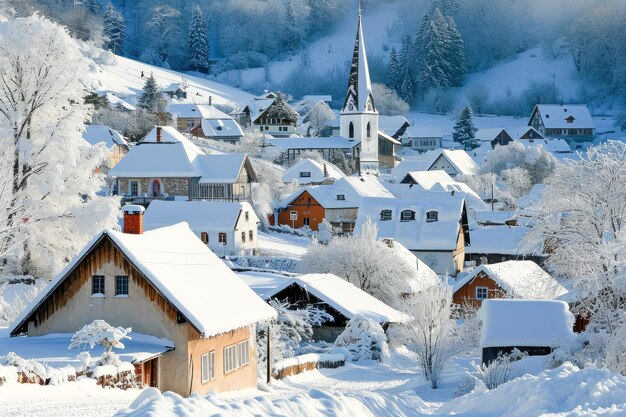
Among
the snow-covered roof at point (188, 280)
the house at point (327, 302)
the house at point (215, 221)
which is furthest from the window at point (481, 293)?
the snow-covered roof at point (188, 280)

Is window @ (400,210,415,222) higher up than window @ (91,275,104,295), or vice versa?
window @ (400,210,415,222)

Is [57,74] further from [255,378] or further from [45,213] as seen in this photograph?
[255,378]

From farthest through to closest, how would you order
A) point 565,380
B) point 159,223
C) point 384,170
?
point 384,170
point 159,223
point 565,380

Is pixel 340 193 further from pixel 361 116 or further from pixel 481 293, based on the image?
pixel 361 116

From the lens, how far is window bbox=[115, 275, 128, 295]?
2478 centimetres

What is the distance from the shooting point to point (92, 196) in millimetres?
35750

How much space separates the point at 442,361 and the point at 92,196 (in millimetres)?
13567

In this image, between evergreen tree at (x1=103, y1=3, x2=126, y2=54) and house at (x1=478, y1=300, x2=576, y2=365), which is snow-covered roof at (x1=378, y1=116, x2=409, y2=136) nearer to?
evergreen tree at (x1=103, y1=3, x2=126, y2=54)

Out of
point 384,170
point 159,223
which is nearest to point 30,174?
point 159,223

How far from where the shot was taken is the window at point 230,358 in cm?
2655

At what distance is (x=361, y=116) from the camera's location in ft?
398

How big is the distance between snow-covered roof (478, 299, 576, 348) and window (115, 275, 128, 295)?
16130 millimetres

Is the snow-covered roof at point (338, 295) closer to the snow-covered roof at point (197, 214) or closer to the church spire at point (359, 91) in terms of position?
the snow-covered roof at point (197, 214)

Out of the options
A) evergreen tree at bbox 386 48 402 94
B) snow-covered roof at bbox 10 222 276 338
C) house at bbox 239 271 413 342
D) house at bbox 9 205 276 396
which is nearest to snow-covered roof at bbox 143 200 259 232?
house at bbox 239 271 413 342
